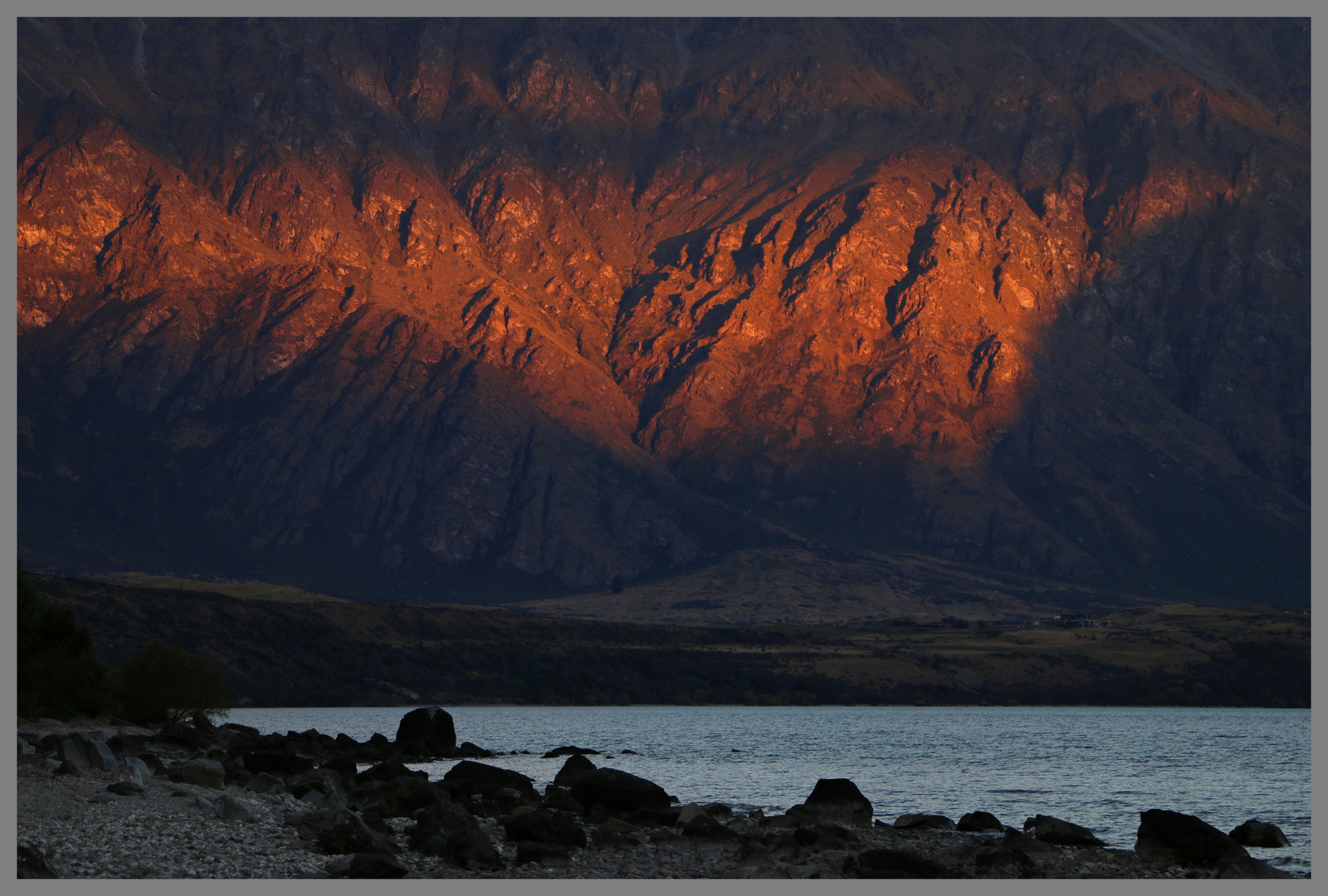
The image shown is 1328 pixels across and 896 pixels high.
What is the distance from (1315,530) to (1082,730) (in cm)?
12971

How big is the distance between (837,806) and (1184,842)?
17.5 m

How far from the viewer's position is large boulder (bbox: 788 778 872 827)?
70.8 m

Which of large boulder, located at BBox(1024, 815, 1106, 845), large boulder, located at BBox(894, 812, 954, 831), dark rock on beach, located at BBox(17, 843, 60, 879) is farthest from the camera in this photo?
large boulder, located at BBox(894, 812, 954, 831)

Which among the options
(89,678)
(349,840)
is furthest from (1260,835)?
(89,678)

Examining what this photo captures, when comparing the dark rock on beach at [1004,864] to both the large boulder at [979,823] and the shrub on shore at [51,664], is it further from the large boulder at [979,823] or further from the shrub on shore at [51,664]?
the shrub on shore at [51,664]

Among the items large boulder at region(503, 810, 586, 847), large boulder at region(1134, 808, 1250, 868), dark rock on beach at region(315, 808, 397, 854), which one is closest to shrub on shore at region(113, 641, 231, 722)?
large boulder at region(503, 810, 586, 847)

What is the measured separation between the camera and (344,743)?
371ft

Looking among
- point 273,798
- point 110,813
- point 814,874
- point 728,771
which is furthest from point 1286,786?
point 110,813

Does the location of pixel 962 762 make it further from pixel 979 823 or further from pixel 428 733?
pixel 979 823

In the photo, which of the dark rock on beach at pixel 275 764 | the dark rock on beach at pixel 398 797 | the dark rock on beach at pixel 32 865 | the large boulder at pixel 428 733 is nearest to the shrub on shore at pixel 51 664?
the dark rock on beach at pixel 275 764

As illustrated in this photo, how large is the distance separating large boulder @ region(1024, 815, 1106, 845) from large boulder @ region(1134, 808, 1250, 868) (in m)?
3.07

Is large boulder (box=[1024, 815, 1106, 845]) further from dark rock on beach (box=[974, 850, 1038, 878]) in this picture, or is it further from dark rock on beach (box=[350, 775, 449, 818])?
dark rock on beach (box=[350, 775, 449, 818])

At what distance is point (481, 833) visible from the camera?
182 ft

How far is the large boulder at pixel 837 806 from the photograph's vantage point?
7075 centimetres
